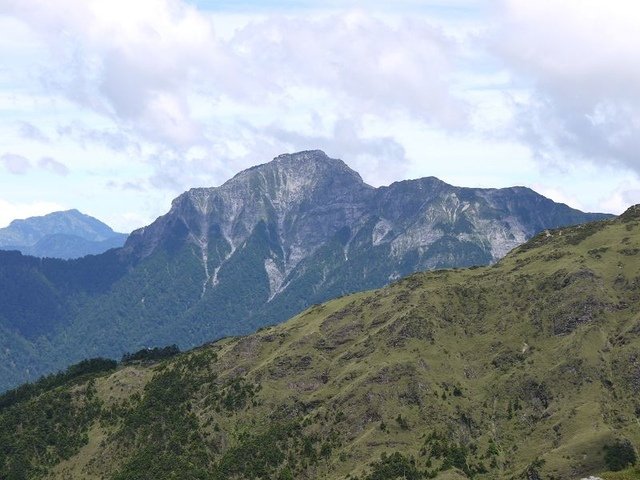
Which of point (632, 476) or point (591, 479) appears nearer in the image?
point (591, 479)

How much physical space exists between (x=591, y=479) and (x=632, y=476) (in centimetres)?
2387

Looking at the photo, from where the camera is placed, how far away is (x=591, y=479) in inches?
6973

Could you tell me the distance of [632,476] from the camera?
19625cm
